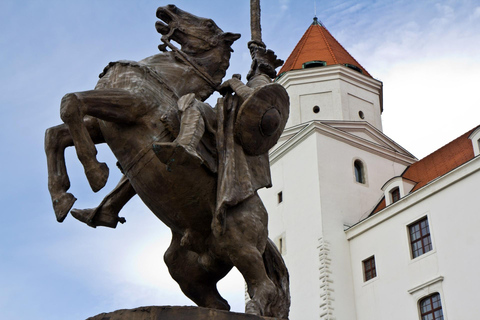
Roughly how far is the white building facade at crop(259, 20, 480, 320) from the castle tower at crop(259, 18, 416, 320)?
0.06 meters

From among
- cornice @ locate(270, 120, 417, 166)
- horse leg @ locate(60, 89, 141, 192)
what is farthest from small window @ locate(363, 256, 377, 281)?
horse leg @ locate(60, 89, 141, 192)

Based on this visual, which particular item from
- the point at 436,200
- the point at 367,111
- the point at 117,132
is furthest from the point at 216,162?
the point at 367,111

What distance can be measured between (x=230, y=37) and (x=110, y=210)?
5.57 ft

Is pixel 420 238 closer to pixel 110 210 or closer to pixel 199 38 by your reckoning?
pixel 199 38

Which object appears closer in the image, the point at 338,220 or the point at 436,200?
the point at 436,200

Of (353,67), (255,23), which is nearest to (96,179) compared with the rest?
(255,23)

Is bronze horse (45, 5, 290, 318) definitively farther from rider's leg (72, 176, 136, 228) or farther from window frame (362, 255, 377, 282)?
window frame (362, 255, 377, 282)

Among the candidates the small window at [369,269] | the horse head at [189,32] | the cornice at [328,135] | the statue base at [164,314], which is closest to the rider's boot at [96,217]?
the statue base at [164,314]

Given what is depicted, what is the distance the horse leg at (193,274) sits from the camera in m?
5.42

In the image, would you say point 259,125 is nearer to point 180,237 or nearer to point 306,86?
point 180,237

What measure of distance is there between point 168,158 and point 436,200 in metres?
25.9

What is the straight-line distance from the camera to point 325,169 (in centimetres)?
3556

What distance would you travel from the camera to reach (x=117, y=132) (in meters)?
5.03

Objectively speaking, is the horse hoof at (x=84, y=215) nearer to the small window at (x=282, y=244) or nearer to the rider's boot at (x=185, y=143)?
the rider's boot at (x=185, y=143)
